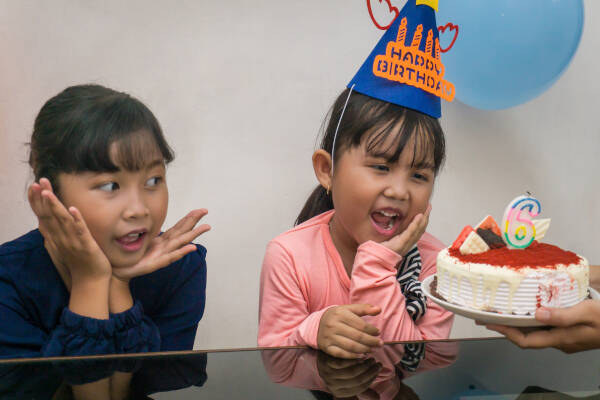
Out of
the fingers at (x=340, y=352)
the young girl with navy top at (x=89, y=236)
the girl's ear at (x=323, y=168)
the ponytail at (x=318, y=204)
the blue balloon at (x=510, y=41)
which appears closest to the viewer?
the fingers at (x=340, y=352)

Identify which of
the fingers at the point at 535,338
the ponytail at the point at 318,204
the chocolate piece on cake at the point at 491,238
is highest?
the chocolate piece on cake at the point at 491,238

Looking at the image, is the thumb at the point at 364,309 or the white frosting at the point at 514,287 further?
the thumb at the point at 364,309

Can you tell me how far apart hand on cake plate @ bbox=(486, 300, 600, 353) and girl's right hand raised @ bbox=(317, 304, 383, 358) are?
0.69ft

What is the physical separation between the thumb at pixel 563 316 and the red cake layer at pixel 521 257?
9cm

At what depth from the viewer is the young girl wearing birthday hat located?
1211 mm

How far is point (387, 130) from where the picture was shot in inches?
49.1

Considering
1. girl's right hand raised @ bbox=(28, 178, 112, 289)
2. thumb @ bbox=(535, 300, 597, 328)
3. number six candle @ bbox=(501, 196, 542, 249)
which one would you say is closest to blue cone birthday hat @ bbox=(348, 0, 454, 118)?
number six candle @ bbox=(501, 196, 542, 249)

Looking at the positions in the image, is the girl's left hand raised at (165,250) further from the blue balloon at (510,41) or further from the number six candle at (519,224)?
the blue balloon at (510,41)

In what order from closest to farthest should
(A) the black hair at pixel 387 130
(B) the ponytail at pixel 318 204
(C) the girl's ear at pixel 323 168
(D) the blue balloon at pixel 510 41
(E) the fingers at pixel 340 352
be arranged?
(E) the fingers at pixel 340 352
(A) the black hair at pixel 387 130
(C) the girl's ear at pixel 323 168
(B) the ponytail at pixel 318 204
(D) the blue balloon at pixel 510 41

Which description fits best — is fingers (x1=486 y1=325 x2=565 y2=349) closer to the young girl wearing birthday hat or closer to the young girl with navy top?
the young girl wearing birthday hat

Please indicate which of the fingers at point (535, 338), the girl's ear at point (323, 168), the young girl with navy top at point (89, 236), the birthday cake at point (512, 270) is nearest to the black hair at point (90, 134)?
the young girl with navy top at point (89, 236)

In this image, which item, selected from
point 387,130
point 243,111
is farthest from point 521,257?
point 243,111

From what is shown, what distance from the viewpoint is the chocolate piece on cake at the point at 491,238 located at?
106 centimetres

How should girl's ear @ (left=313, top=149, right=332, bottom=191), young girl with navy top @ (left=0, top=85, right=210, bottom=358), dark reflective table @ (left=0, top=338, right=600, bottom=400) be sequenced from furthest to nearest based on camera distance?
1. girl's ear @ (left=313, top=149, right=332, bottom=191)
2. young girl with navy top @ (left=0, top=85, right=210, bottom=358)
3. dark reflective table @ (left=0, top=338, right=600, bottom=400)
